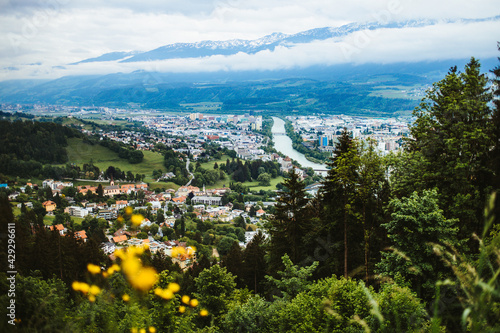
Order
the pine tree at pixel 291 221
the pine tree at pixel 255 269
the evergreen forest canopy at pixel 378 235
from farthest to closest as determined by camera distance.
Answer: the pine tree at pixel 255 269 → the pine tree at pixel 291 221 → the evergreen forest canopy at pixel 378 235

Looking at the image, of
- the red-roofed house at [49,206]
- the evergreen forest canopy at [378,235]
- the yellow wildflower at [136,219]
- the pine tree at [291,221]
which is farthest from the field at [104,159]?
the yellow wildflower at [136,219]

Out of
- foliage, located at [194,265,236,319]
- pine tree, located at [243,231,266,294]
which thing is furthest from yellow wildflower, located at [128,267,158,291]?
pine tree, located at [243,231,266,294]

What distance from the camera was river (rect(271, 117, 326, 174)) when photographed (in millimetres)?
54750

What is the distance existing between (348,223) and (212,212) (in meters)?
31.3

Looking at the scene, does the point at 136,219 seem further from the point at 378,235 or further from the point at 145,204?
the point at 145,204

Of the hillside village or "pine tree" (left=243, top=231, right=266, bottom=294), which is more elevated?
"pine tree" (left=243, top=231, right=266, bottom=294)

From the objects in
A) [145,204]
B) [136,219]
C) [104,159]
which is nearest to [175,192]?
[145,204]

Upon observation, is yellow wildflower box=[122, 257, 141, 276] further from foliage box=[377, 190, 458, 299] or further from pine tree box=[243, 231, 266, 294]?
pine tree box=[243, 231, 266, 294]

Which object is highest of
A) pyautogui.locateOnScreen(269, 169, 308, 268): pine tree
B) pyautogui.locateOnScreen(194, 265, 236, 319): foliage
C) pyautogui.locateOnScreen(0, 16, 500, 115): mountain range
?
pyautogui.locateOnScreen(0, 16, 500, 115): mountain range

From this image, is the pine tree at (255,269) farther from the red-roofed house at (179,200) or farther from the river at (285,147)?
the river at (285,147)

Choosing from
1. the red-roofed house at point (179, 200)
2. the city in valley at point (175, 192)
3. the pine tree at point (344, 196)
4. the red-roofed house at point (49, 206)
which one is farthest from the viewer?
the red-roofed house at point (179, 200)

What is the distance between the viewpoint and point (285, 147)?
6969cm

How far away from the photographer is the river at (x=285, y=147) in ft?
180

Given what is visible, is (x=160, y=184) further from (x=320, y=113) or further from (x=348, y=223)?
(x=320, y=113)
